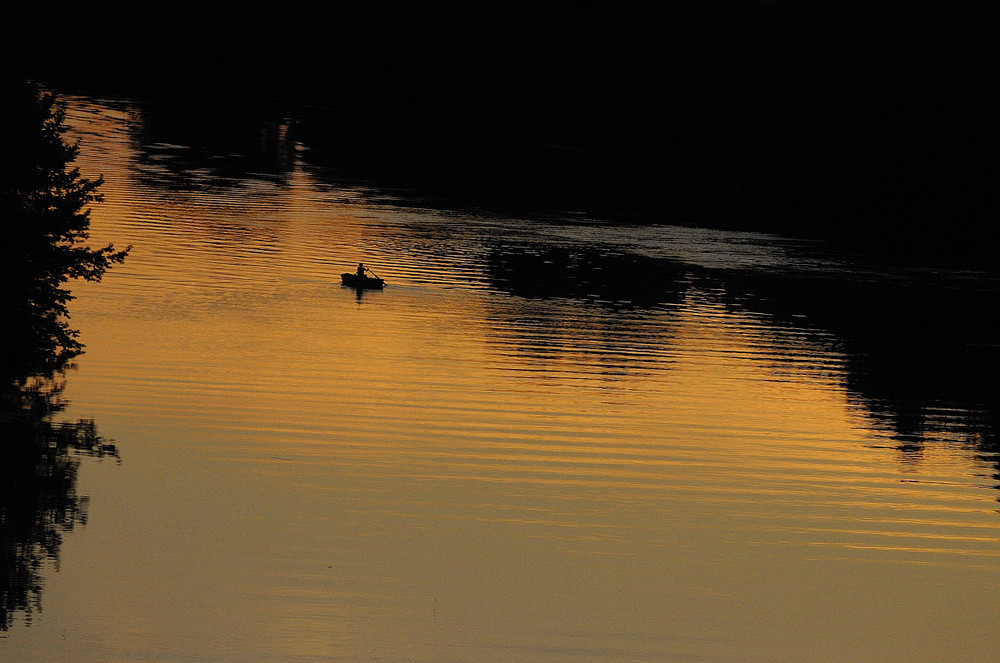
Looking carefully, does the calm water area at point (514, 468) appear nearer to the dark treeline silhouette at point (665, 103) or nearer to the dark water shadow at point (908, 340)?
the dark water shadow at point (908, 340)

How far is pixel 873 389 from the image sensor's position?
39.1m

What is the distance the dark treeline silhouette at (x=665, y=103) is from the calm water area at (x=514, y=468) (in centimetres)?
2618

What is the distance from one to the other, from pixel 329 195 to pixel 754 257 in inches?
947

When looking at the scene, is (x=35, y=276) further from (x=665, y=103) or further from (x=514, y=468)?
(x=665, y=103)

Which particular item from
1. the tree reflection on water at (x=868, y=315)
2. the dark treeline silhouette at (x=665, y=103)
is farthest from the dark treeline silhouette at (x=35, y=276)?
the dark treeline silhouette at (x=665, y=103)

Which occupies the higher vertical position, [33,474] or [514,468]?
[514,468]

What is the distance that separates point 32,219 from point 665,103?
244 ft

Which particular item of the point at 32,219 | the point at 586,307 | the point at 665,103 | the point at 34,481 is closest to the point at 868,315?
the point at 586,307

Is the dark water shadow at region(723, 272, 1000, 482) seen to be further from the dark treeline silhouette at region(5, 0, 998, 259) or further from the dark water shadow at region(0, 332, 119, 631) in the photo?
the dark water shadow at region(0, 332, 119, 631)

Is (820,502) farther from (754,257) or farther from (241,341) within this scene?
(754,257)

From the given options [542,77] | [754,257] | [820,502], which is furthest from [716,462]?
[542,77]

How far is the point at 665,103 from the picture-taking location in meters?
102

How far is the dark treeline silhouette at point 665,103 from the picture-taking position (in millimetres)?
81188

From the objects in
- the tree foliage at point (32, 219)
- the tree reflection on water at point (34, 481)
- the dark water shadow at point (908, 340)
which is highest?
the tree foliage at point (32, 219)
